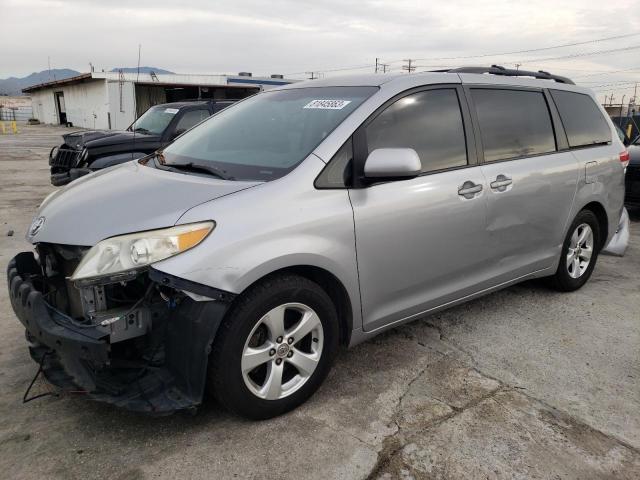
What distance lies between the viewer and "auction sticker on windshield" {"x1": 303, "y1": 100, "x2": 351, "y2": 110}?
10.1 ft

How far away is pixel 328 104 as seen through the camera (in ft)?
10.4

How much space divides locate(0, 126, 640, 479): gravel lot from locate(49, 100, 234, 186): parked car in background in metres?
4.06

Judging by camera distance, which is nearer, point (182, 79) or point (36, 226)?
point (36, 226)

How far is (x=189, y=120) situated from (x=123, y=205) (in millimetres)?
6038

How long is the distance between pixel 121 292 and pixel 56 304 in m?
0.52

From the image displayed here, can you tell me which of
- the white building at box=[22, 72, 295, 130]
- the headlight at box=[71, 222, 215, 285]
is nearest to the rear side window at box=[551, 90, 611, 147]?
the headlight at box=[71, 222, 215, 285]

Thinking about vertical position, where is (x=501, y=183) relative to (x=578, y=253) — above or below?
above

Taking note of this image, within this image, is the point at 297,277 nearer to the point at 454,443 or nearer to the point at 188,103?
the point at 454,443

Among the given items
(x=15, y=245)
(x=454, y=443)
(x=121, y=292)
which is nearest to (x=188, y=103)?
(x=15, y=245)

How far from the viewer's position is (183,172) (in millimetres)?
3037

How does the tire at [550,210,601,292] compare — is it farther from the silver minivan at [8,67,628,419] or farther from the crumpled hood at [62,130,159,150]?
the crumpled hood at [62,130,159,150]

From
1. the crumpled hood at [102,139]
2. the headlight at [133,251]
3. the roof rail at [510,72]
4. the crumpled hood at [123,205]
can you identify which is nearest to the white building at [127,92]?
the crumpled hood at [102,139]

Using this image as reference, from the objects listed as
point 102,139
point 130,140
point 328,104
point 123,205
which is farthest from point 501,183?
point 102,139

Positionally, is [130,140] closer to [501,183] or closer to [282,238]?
[501,183]
